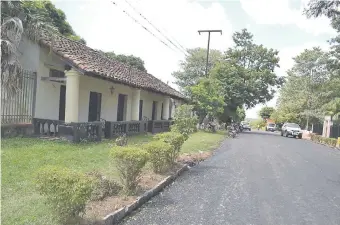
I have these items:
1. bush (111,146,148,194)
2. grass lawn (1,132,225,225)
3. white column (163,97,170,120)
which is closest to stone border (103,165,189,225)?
bush (111,146,148,194)

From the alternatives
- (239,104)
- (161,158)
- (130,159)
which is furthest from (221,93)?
(130,159)

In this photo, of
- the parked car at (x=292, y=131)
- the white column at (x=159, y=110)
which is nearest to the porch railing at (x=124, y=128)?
the white column at (x=159, y=110)

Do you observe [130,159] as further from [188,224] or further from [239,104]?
[239,104]

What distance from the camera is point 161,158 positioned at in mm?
8930

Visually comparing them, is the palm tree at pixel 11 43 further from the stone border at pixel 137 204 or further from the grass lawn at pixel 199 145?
the grass lawn at pixel 199 145

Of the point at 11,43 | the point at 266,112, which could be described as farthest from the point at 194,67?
the point at 11,43

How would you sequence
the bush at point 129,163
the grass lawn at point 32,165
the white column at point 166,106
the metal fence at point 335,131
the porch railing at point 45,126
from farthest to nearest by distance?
the metal fence at point 335,131 → the white column at point 166,106 → the porch railing at point 45,126 → the bush at point 129,163 → the grass lawn at point 32,165

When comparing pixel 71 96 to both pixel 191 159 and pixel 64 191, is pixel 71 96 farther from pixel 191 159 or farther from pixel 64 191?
pixel 64 191

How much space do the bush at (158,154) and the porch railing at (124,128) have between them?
6748 millimetres

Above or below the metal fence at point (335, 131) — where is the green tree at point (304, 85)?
A: above

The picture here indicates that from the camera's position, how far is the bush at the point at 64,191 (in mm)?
4586

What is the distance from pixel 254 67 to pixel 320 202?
129 ft

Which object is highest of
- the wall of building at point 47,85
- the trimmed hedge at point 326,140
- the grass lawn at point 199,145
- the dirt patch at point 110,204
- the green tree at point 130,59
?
the green tree at point 130,59

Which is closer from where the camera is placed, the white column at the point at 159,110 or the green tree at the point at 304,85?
the white column at the point at 159,110
